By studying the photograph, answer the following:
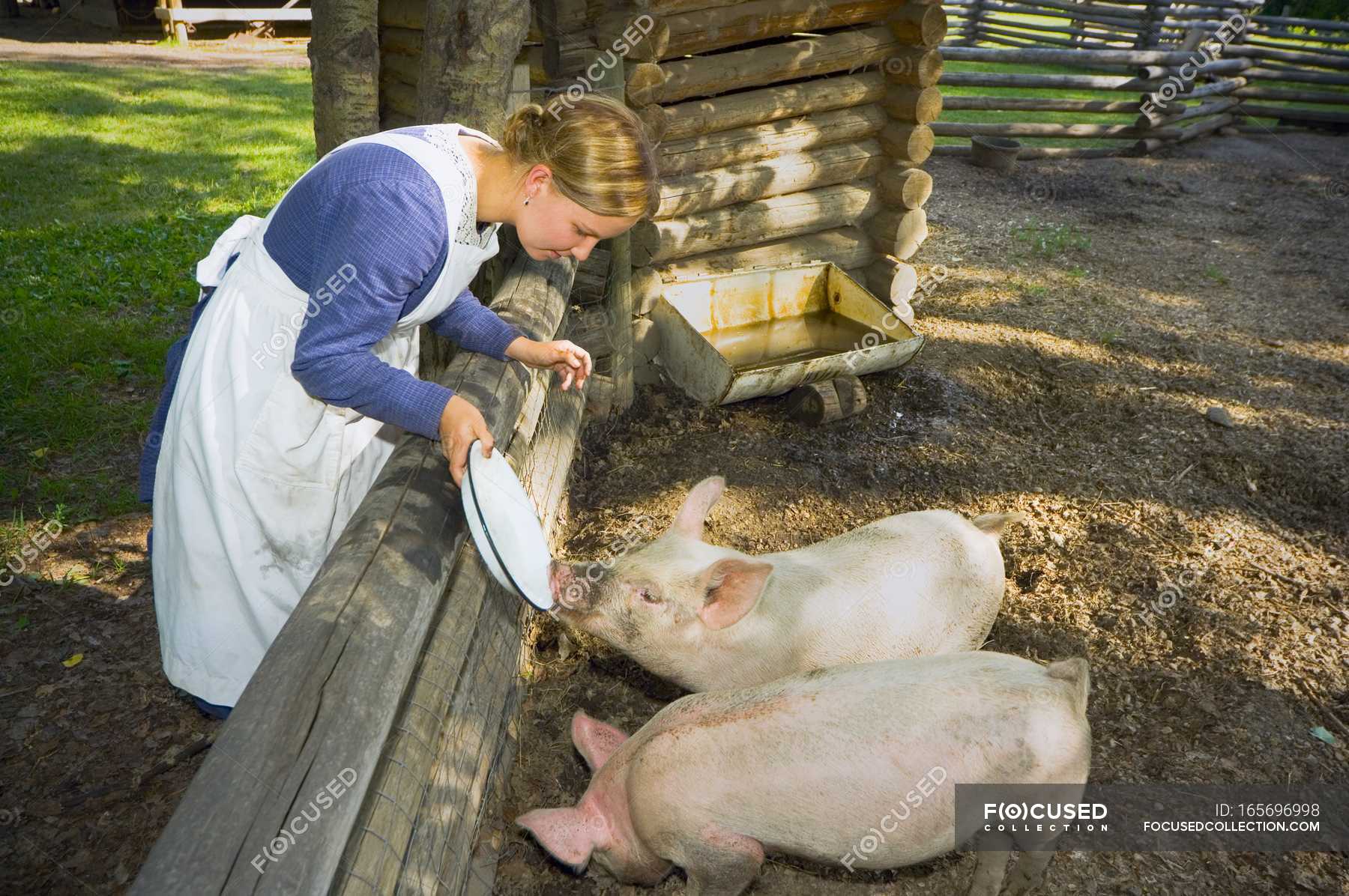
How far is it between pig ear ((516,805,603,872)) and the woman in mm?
891

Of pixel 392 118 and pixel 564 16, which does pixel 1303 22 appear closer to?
pixel 564 16

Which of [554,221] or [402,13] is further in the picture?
[402,13]

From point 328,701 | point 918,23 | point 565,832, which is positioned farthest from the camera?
point 918,23

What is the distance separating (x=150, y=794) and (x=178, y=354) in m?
1.55

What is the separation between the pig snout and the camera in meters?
2.94

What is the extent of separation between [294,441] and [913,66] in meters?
5.10

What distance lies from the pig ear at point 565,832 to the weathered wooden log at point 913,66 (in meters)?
5.21

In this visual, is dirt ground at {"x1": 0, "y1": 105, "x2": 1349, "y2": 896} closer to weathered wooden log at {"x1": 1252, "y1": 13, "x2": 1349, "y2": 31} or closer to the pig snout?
the pig snout

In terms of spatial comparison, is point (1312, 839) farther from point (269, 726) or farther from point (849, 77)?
point (849, 77)

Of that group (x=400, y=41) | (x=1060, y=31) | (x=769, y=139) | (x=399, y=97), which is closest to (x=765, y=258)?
(x=769, y=139)

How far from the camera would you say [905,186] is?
20.5 feet

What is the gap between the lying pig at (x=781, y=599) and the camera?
9.97 ft

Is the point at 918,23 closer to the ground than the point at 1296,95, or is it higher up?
higher up

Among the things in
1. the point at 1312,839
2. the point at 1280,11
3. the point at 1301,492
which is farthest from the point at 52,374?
the point at 1280,11
